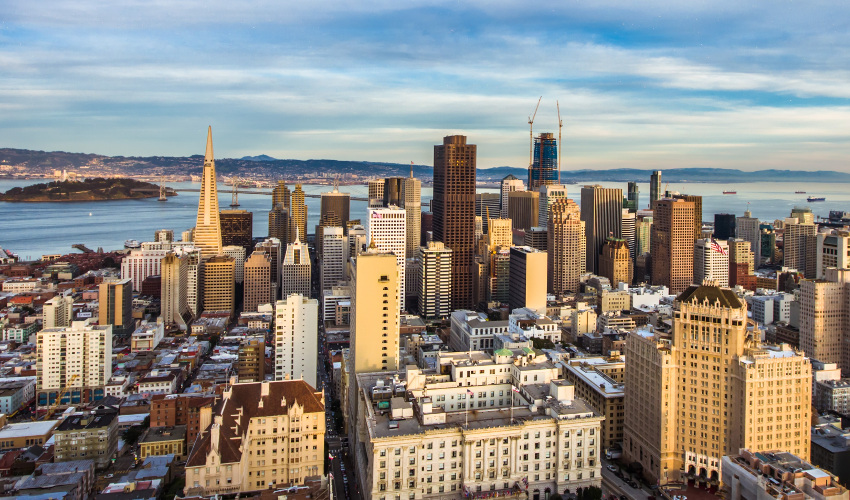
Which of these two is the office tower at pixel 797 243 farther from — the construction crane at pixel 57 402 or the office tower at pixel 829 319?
the construction crane at pixel 57 402

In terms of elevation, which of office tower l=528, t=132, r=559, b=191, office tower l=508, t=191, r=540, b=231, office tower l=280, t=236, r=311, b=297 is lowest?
office tower l=280, t=236, r=311, b=297

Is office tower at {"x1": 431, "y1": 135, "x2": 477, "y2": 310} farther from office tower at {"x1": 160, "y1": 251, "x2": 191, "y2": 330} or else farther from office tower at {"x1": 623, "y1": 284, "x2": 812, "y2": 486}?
office tower at {"x1": 623, "y1": 284, "x2": 812, "y2": 486}

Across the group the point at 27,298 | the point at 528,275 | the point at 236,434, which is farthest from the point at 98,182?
the point at 236,434

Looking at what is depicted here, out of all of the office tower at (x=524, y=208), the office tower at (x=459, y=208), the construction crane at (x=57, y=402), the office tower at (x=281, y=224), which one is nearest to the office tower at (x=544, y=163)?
the office tower at (x=524, y=208)

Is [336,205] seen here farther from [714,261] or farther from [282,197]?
[714,261]

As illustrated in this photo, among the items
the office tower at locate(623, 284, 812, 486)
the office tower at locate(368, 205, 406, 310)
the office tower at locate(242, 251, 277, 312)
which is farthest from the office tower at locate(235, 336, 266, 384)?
the office tower at locate(368, 205, 406, 310)

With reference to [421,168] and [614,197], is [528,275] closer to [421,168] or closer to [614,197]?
[614,197]

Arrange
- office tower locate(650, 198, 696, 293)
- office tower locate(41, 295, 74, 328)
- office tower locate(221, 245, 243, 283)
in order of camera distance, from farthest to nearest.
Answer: office tower locate(221, 245, 243, 283) < office tower locate(650, 198, 696, 293) < office tower locate(41, 295, 74, 328)
